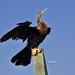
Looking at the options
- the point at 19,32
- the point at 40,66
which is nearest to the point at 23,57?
the point at 19,32

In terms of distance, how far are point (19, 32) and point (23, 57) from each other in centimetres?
57

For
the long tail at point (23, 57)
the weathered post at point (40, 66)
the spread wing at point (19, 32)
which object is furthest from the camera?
the long tail at point (23, 57)

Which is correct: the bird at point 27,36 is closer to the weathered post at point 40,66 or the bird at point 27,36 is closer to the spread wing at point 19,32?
the spread wing at point 19,32

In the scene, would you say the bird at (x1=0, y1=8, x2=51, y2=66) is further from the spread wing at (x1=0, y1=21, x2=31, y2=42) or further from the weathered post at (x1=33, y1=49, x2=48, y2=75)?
the weathered post at (x1=33, y1=49, x2=48, y2=75)

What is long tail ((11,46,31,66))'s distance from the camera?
6.83m

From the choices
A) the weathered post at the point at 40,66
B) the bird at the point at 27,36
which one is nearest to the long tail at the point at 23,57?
the bird at the point at 27,36

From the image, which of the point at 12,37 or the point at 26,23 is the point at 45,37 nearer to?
the point at 26,23

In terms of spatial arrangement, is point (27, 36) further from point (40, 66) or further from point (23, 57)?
point (40, 66)

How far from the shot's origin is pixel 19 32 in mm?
6977

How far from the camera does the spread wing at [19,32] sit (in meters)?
6.49

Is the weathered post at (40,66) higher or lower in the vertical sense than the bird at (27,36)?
lower

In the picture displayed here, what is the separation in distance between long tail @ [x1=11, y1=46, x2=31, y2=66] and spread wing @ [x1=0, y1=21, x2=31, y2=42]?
0.32 meters

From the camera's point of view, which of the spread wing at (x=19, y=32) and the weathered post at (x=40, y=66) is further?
the spread wing at (x=19, y=32)

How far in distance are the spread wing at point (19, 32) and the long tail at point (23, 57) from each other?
1.04 feet
